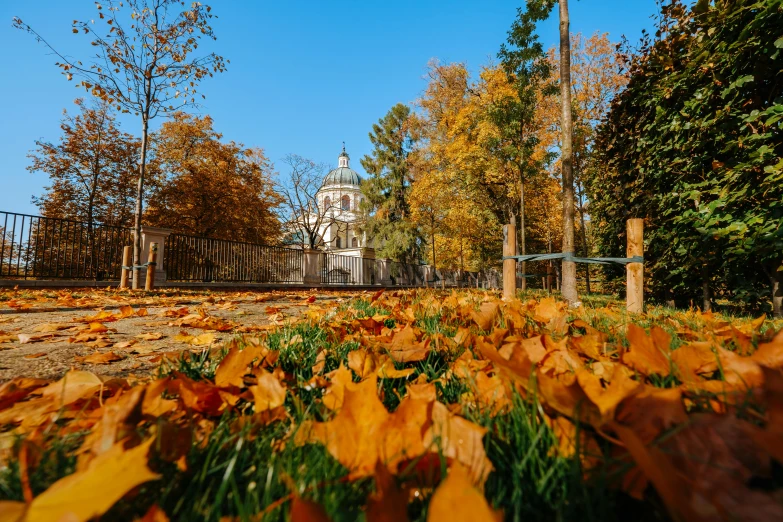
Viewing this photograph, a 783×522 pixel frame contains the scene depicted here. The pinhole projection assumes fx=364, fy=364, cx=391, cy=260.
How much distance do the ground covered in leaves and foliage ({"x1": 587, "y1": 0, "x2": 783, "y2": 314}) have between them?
350 cm

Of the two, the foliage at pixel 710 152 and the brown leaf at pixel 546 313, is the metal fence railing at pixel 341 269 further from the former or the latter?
the brown leaf at pixel 546 313

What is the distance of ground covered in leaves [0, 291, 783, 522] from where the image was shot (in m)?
0.49

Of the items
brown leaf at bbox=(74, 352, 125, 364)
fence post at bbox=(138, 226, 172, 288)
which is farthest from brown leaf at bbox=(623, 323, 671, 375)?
fence post at bbox=(138, 226, 172, 288)

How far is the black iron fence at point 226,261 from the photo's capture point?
1246 centimetres

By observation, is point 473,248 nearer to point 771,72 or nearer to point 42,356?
point 771,72

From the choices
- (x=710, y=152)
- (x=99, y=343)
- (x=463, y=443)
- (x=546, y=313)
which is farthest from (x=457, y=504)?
(x=710, y=152)

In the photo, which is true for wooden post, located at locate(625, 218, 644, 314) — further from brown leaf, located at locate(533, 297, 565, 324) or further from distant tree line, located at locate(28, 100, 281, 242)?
distant tree line, located at locate(28, 100, 281, 242)

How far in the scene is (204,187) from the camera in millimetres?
18734

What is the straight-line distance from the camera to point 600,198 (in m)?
7.83

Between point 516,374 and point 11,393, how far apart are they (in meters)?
1.37

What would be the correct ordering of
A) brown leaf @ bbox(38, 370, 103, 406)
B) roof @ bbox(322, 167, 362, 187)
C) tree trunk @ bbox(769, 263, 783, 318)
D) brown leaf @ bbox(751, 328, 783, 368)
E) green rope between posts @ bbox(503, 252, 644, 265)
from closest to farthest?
brown leaf @ bbox(751, 328, 783, 368), brown leaf @ bbox(38, 370, 103, 406), green rope between posts @ bbox(503, 252, 644, 265), tree trunk @ bbox(769, 263, 783, 318), roof @ bbox(322, 167, 362, 187)

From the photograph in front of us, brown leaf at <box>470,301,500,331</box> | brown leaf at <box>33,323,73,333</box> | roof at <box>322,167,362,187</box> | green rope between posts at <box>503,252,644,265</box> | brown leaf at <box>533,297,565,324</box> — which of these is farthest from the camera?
roof at <box>322,167,362,187</box>

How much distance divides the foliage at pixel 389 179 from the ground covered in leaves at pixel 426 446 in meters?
25.7

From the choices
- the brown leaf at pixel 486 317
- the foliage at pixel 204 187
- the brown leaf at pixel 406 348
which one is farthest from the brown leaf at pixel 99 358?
the foliage at pixel 204 187
